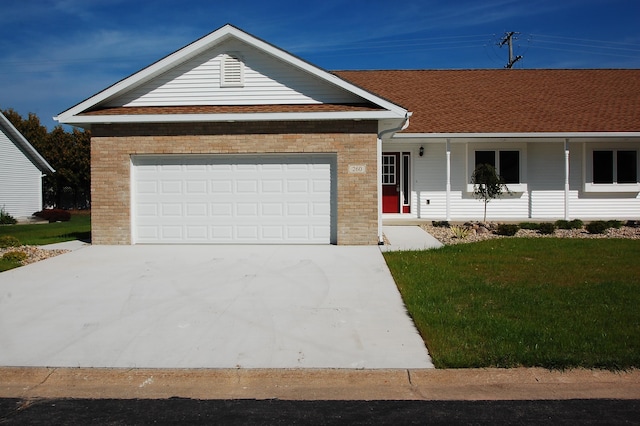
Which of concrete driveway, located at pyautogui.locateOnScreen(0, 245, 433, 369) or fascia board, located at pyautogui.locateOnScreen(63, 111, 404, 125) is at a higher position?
fascia board, located at pyautogui.locateOnScreen(63, 111, 404, 125)

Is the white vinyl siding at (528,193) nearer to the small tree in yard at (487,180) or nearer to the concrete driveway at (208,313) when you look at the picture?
the small tree in yard at (487,180)

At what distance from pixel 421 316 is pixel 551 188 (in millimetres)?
14767

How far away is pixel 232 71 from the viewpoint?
14.0 metres

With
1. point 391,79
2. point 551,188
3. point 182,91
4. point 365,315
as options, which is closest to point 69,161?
point 391,79

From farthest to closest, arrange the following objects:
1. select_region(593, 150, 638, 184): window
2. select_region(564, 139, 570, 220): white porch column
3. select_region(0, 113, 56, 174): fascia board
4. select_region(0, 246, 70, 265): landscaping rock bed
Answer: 1. select_region(0, 113, 56, 174): fascia board
2. select_region(593, 150, 638, 184): window
3. select_region(564, 139, 570, 220): white porch column
4. select_region(0, 246, 70, 265): landscaping rock bed

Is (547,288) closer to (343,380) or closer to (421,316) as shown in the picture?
(421,316)

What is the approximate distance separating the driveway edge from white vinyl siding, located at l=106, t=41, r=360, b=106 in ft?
30.6

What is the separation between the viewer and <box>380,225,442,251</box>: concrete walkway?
13344 millimetres

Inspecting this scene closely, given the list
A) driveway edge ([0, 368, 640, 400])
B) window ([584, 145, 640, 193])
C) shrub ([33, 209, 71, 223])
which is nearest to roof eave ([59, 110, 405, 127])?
driveway edge ([0, 368, 640, 400])

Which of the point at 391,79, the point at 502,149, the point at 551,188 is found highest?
the point at 391,79

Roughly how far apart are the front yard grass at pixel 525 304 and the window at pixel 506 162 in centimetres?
763

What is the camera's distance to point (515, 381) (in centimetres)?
536

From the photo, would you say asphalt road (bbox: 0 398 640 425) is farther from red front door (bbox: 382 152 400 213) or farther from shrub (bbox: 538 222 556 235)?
red front door (bbox: 382 152 400 213)

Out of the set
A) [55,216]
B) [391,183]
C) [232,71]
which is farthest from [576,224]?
[55,216]
